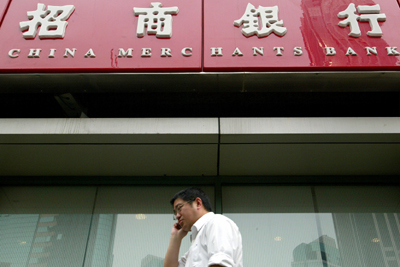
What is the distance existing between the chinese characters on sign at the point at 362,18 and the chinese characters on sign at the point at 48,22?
3322 millimetres

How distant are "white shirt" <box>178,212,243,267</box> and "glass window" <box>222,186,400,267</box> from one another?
74.8 inches

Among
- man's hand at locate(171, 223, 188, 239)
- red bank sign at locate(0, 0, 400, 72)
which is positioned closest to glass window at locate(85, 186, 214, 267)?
man's hand at locate(171, 223, 188, 239)

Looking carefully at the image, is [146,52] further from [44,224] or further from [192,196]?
[44,224]

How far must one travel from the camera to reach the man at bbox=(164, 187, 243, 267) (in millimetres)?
2094

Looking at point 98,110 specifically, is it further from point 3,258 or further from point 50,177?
point 3,258

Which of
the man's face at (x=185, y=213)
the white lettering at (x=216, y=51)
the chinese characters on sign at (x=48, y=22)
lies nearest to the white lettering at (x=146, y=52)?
the white lettering at (x=216, y=51)

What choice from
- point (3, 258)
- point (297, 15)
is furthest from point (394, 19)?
point (3, 258)

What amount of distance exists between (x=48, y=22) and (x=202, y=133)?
2374mm

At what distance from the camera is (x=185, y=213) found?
2672 mm

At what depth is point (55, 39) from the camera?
4.10m

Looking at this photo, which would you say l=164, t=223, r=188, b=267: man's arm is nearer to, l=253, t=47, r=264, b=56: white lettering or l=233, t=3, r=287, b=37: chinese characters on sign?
l=253, t=47, r=264, b=56: white lettering

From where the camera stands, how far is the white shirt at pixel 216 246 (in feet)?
6.72

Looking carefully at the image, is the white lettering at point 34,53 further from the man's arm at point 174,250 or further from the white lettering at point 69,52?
the man's arm at point 174,250

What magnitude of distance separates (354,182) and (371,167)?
297mm
